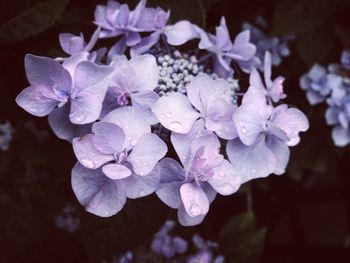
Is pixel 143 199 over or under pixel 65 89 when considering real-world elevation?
under

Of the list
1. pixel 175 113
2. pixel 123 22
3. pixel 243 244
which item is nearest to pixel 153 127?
pixel 175 113

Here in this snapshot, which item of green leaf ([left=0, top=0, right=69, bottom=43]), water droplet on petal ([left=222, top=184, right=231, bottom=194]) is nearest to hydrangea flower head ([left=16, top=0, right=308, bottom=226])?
water droplet on petal ([left=222, top=184, right=231, bottom=194])

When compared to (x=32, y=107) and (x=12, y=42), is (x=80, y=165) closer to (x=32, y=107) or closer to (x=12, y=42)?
(x=32, y=107)

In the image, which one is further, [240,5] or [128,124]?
[240,5]

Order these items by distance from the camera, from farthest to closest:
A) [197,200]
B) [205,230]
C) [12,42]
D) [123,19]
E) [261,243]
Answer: [205,230]
[261,243]
[12,42]
[123,19]
[197,200]

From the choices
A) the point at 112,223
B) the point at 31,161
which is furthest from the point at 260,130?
the point at 31,161

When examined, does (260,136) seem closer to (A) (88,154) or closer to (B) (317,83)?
(A) (88,154)

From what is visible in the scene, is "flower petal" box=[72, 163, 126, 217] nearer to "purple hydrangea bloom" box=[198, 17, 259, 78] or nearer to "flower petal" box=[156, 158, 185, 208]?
"flower petal" box=[156, 158, 185, 208]
